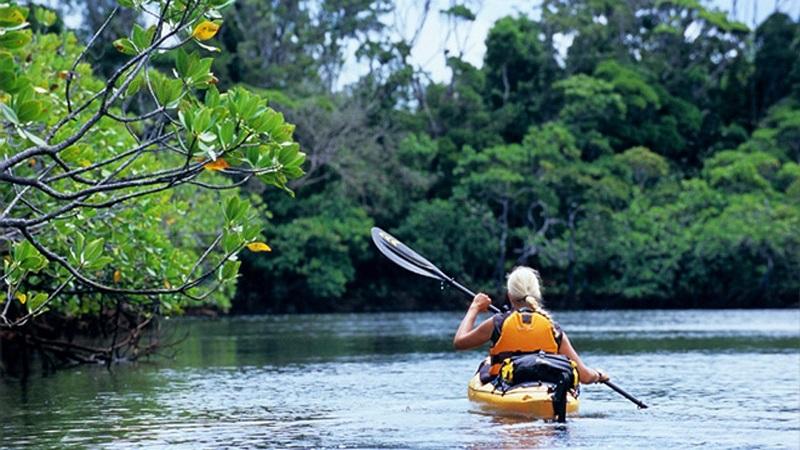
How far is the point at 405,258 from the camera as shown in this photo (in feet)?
47.7

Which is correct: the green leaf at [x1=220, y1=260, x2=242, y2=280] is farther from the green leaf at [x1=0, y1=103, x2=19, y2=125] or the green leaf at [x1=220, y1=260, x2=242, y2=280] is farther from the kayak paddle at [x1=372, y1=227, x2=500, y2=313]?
the kayak paddle at [x1=372, y1=227, x2=500, y2=313]

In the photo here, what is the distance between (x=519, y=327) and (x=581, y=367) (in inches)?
39.0

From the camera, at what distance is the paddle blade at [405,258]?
1425 centimetres

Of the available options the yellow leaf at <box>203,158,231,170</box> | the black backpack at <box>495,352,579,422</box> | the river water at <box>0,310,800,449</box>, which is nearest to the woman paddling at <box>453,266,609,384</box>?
the black backpack at <box>495,352,579,422</box>

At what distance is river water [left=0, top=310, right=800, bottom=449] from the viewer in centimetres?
1141

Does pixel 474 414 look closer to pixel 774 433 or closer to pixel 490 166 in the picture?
pixel 774 433

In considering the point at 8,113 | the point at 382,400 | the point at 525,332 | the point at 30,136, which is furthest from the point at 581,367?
the point at 8,113

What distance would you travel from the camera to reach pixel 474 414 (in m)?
12.9

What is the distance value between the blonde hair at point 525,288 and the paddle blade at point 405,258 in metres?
2.72

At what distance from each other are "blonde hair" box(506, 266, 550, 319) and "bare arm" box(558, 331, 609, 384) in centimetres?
37

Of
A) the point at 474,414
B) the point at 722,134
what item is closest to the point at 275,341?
the point at 474,414

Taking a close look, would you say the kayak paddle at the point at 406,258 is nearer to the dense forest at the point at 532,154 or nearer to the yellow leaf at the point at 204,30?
the yellow leaf at the point at 204,30

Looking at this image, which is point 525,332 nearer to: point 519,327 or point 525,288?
point 519,327

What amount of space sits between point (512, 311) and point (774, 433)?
2443 mm
